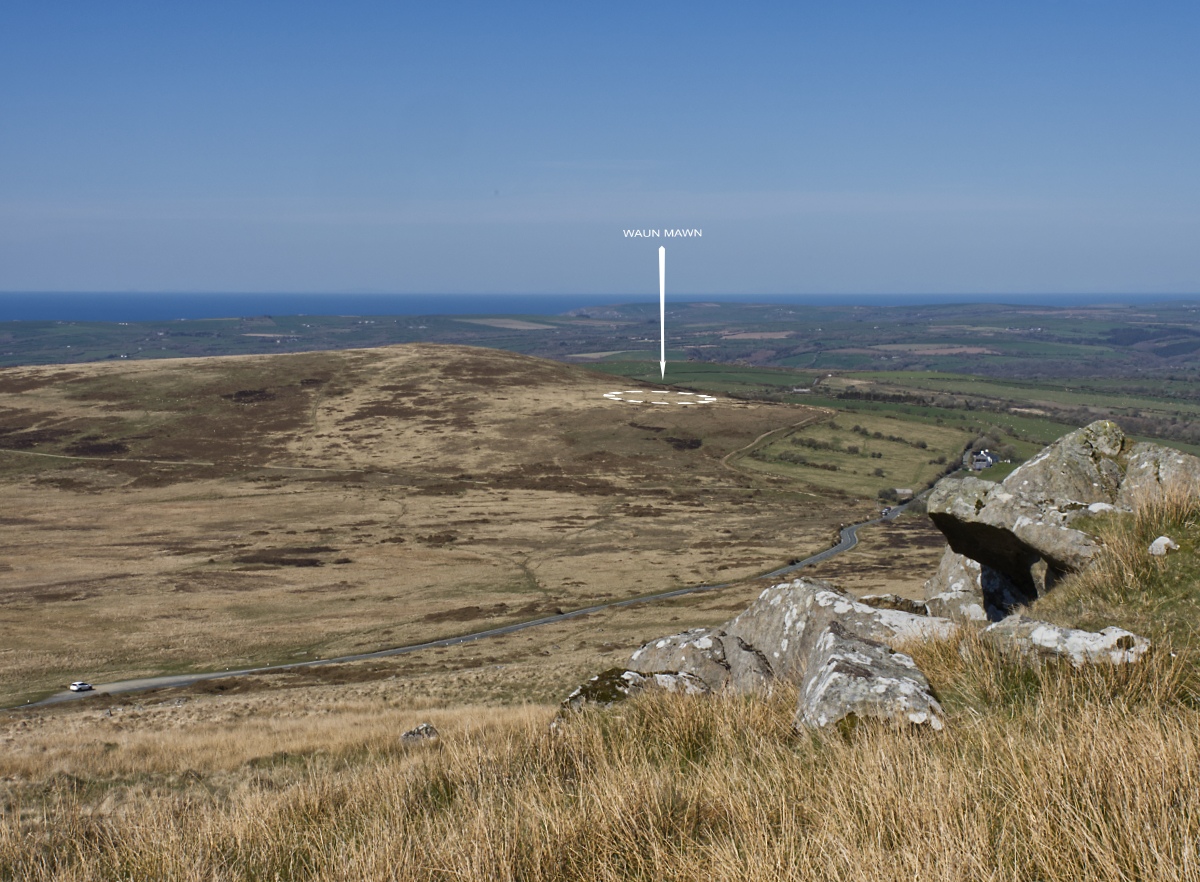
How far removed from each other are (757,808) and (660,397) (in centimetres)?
17738

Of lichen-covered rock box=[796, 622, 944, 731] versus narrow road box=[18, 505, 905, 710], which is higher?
lichen-covered rock box=[796, 622, 944, 731]

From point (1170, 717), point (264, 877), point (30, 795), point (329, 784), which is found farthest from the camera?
point (30, 795)

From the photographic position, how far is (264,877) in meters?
5.55

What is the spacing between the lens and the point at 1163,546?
33.3 feet

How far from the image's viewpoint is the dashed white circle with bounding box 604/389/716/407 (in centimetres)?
17475

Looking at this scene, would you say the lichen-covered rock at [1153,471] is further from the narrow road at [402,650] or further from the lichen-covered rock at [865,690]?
the narrow road at [402,650]

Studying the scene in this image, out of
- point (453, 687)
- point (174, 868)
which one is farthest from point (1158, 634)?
point (453, 687)

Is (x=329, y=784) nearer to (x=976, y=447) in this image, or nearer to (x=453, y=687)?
(x=453, y=687)

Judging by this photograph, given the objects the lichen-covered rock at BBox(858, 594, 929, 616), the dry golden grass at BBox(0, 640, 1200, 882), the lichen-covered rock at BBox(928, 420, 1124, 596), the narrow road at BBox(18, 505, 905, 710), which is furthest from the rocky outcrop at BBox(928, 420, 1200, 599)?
the narrow road at BBox(18, 505, 905, 710)

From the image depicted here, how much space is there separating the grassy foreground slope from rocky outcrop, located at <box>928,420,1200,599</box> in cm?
442

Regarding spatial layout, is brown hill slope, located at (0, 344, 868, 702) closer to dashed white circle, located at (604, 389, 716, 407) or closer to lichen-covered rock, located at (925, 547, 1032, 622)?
dashed white circle, located at (604, 389, 716, 407)

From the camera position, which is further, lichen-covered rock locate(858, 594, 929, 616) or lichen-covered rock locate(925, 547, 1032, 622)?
lichen-covered rock locate(925, 547, 1032, 622)

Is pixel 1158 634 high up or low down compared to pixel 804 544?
up

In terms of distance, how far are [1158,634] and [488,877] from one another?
712 cm
